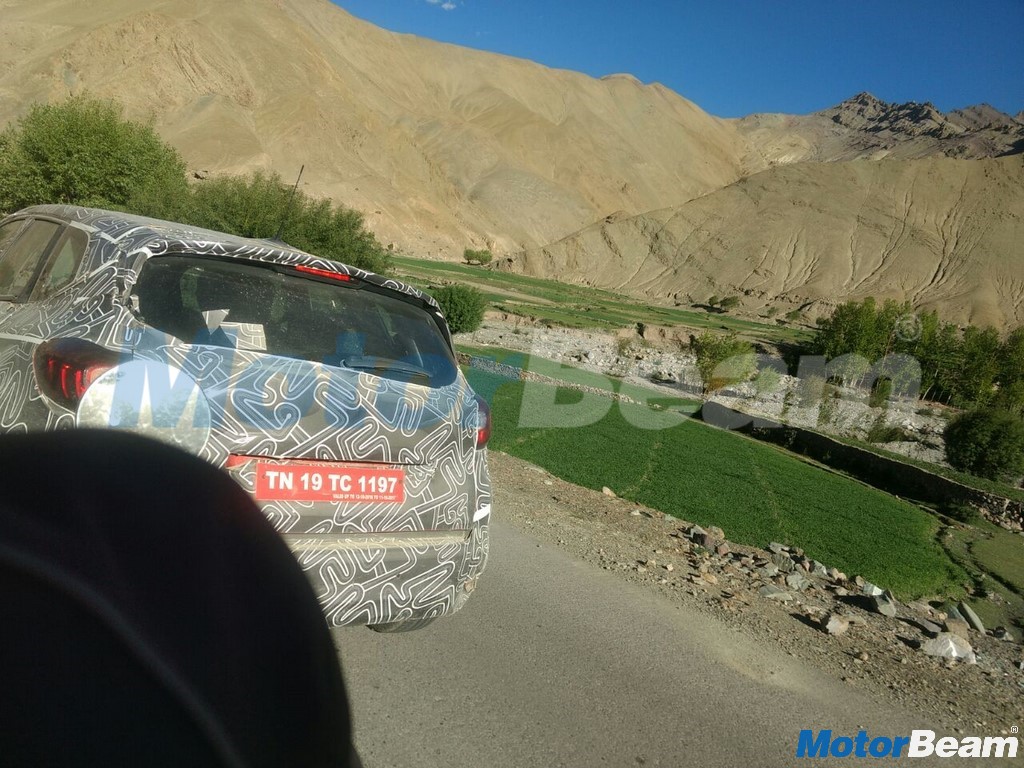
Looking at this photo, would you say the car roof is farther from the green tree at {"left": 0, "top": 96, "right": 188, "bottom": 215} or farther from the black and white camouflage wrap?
the green tree at {"left": 0, "top": 96, "right": 188, "bottom": 215}

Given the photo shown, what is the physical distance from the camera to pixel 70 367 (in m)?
2.50

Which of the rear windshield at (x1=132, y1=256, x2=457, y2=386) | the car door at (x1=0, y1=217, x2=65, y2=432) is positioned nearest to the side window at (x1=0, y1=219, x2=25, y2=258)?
the car door at (x1=0, y1=217, x2=65, y2=432)

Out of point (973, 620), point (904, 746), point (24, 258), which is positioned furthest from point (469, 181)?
point (904, 746)

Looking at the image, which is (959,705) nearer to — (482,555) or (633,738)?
(633,738)

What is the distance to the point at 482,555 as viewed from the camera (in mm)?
3525

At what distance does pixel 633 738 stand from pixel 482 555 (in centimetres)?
111

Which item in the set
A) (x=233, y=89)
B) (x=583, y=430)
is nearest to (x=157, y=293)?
(x=583, y=430)

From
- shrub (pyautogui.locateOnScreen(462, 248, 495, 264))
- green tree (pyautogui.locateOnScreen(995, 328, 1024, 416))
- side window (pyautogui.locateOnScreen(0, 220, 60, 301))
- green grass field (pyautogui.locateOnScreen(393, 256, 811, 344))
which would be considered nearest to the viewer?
side window (pyautogui.locateOnScreen(0, 220, 60, 301))

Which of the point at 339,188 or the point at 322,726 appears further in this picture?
the point at 339,188

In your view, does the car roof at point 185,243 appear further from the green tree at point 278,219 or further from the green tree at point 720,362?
the green tree at point 720,362

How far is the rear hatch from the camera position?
2.68m

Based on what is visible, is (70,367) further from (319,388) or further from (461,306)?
(461,306)

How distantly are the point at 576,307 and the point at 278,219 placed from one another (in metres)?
53.4

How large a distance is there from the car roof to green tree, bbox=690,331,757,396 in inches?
1480
